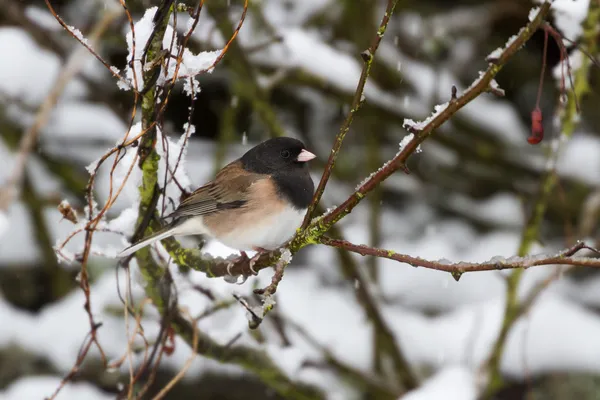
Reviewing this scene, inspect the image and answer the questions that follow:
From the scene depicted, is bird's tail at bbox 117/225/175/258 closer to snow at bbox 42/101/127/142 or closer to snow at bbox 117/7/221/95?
snow at bbox 117/7/221/95

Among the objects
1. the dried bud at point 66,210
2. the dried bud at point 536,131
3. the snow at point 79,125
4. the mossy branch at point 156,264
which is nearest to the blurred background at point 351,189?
the snow at point 79,125

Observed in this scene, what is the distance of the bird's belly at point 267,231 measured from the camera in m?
1.74

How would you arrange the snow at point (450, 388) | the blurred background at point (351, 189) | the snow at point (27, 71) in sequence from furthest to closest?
1. the snow at point (27, 71)
2. the blurred background at point (351, 189)
3. the snow at point (450, 388)

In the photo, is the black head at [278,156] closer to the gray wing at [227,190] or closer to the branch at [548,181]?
the gray wing at [227,190]

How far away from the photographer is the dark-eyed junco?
1.75 metres

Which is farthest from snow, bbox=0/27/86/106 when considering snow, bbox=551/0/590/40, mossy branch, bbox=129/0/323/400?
snow, bbox=551/0/590/40

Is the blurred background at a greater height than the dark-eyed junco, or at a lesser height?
greater

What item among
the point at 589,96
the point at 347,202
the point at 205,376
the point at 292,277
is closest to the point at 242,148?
the point at 292,277

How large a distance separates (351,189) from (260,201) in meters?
1.74

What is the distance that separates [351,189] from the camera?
11.5ft

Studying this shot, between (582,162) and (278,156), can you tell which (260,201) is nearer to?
(278,156)

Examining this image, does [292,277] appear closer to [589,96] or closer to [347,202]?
[589,96]

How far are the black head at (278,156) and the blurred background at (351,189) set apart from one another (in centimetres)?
67

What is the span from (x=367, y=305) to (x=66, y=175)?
1615mm
